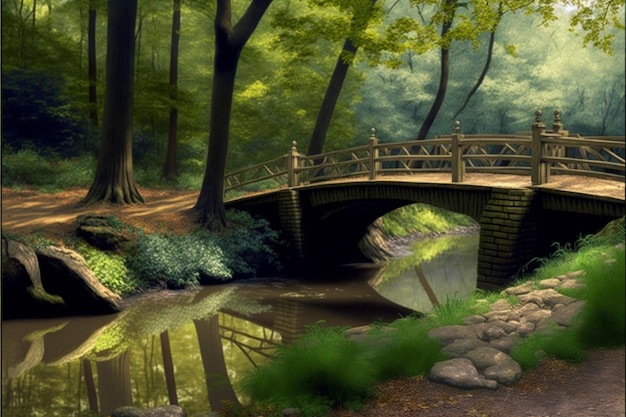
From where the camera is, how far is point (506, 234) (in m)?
11.6

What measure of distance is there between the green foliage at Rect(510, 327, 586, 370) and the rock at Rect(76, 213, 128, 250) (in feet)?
33.5

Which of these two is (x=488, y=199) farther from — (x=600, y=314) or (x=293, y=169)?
(x=293, y=169)

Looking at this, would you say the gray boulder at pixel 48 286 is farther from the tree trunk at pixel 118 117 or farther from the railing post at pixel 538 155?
the railing post at pixel 538 155

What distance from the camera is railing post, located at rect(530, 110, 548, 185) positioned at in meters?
10.3

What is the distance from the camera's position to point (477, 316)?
786 centimetres

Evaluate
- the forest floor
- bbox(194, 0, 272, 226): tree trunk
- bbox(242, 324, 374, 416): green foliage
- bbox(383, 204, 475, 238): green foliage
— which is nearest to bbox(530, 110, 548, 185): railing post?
the forest floor

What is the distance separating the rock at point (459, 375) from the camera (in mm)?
5965

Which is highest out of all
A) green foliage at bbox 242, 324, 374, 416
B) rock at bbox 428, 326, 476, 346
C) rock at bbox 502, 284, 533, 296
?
rock at bbox 502, 284, 533, 296

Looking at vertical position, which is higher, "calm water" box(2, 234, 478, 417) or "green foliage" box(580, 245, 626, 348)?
"green foliage" box(580, 245, 626, 348)

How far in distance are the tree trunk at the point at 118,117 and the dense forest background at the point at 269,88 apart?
3651mm

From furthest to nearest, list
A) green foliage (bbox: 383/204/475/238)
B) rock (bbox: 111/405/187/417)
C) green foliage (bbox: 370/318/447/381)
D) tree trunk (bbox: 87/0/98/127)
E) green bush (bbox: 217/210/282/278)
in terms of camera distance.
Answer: green foliage (bbox: 383/204/475/238) < tree trunk (bbox: 87/0/98/127) < green bush (bbox: 217/210/282/278) < green foliage (bbox: 370/318/447/381) < rock (bbox: 111/405/187/417)

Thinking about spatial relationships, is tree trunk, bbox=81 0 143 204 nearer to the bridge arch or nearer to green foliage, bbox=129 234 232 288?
green foliage, bbox=129 234 232 288

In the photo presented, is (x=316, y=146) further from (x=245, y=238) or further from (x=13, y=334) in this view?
(x=13, y=334)

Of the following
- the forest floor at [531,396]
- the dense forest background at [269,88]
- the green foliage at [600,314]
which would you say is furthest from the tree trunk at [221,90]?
the green foliage at [600,314]
